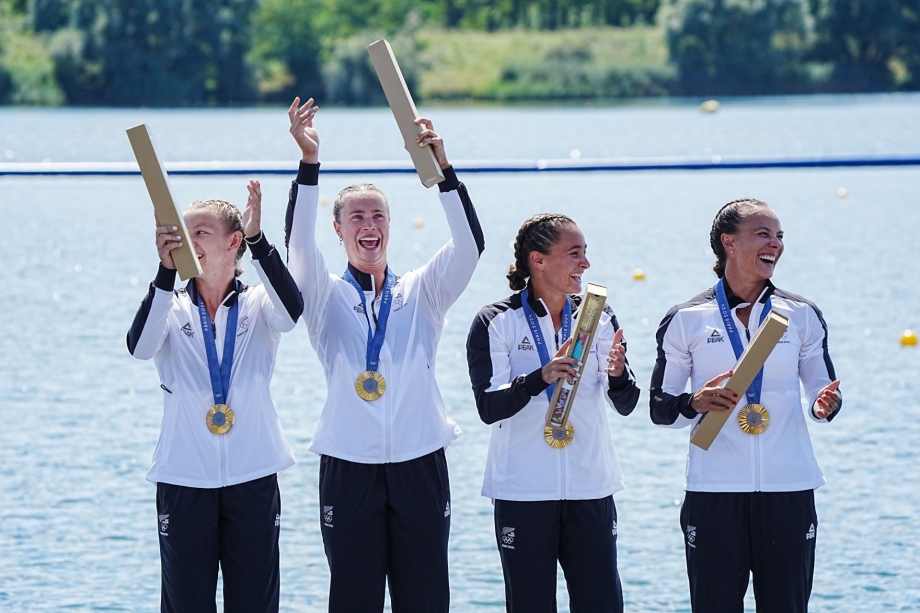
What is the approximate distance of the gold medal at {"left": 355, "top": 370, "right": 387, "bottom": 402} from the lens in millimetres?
3914

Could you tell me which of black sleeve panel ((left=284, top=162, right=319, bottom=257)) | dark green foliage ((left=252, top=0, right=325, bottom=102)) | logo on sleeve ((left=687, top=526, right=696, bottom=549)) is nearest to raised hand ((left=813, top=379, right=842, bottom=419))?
logo on sleeve ((left=687, top=526, right=696, bottom=549))

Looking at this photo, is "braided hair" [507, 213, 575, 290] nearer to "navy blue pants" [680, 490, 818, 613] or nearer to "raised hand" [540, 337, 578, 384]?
"raised hand" [540, 337, 578, 384]

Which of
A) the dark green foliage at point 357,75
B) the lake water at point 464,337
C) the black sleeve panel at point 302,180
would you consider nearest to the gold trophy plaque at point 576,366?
the black sleeve panel at point 302,180

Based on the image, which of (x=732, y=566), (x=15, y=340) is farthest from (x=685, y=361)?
(x=15, y=340)

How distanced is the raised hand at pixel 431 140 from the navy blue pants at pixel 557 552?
109 cm

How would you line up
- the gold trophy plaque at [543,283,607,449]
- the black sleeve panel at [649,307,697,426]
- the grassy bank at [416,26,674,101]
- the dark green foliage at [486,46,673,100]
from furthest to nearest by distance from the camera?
the grassy bank at [416,26,674,101]
the dark green foliage at [486,46,673,100]
the black sleeve panel at [649,307,697,426]
the gold trophy plaque at [543,283,607,449]

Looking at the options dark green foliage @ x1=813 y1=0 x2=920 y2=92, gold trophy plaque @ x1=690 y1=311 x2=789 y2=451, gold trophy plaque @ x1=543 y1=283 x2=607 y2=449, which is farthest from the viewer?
dark green foliage @ x1=813 y1=0 x2=920 y2=92

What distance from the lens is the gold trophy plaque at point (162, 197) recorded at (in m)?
3.64

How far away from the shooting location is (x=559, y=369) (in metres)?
3.71

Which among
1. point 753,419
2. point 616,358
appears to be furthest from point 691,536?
point 616,358

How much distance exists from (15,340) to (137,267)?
4.87m

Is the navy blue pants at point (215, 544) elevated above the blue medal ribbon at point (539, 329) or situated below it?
below

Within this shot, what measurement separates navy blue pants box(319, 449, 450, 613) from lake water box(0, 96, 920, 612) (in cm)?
201

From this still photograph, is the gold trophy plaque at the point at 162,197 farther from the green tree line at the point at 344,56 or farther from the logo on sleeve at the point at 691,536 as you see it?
the green tree line at the point at 344,56
